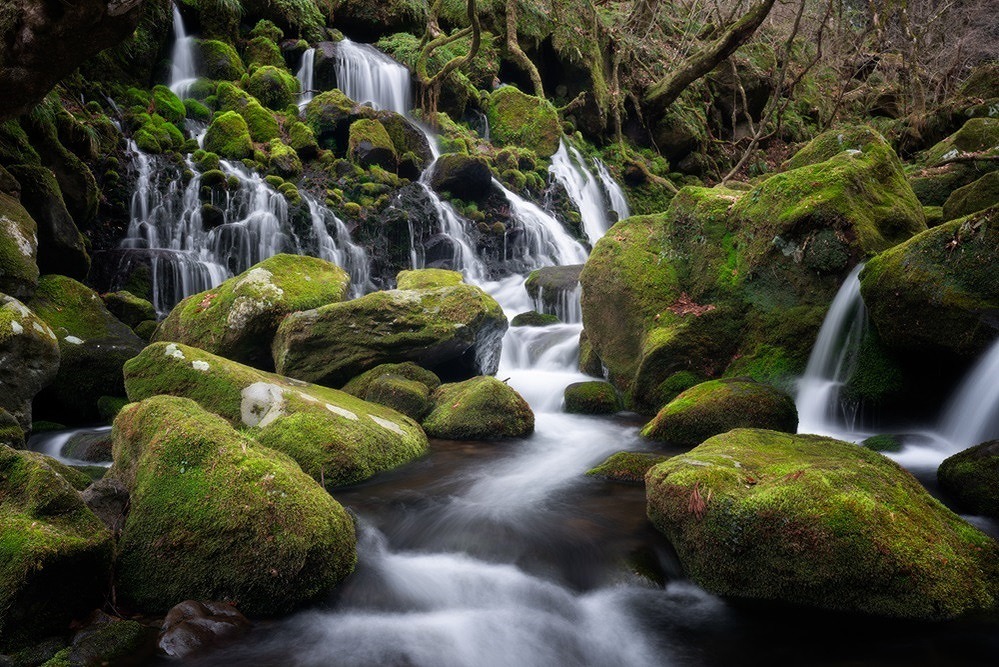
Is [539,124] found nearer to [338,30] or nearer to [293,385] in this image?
[338,30]

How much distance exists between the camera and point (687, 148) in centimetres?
2680

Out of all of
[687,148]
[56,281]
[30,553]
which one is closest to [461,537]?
[30,553]

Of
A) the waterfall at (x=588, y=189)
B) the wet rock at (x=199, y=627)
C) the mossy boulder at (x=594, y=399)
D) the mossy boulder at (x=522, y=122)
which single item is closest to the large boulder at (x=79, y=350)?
the wet rock at (x=199, y=627)

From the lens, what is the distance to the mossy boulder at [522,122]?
21.9m

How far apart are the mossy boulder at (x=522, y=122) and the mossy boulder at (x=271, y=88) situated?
7340 millimetres

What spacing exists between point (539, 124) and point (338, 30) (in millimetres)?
8098

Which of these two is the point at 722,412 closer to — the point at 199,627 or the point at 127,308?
the point at 199,627

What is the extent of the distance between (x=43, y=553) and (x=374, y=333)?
5.25 meters

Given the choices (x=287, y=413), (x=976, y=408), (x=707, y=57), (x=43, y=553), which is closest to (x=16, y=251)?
(x=287, y=413)

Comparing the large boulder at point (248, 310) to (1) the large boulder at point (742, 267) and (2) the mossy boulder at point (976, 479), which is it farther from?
(2) the mossy boulder at point (976, 479)

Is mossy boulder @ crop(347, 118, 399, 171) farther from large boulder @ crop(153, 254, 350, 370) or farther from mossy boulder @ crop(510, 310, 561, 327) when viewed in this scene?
large boulder @ crop(153, 254, 350, 370)

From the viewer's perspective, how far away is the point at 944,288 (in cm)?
524

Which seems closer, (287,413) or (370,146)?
(287,413)

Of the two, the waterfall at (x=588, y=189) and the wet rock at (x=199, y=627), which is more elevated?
the waterfall at (x=588, y=189)
